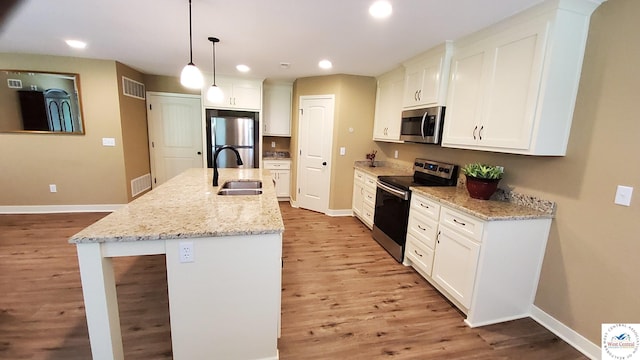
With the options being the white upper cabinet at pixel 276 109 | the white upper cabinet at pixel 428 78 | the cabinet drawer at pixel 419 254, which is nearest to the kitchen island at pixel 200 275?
the cabinet drawer at pixel 419 254

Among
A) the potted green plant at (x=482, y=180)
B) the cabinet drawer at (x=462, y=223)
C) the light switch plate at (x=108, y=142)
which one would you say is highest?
the light switch plate at (x=108, y=142)

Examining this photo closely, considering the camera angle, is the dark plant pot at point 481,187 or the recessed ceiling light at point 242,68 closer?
the dark plant pot at point 481,187

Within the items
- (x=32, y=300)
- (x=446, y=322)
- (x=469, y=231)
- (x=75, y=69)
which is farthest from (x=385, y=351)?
(x=75, y=69)

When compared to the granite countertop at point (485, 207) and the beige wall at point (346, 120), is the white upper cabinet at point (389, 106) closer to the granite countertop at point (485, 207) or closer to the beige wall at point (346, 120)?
the beige wall at point (346, 120)

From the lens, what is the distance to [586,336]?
1.84m

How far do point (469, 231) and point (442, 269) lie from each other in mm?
505

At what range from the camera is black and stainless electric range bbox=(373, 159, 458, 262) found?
2910 millimetres

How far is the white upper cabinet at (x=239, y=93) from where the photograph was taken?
4.70 meters

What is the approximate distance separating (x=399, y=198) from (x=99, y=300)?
257 centimetres

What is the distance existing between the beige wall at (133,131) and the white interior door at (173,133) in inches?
5.3

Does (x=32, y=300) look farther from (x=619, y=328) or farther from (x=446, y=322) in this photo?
(x=619, y=328)

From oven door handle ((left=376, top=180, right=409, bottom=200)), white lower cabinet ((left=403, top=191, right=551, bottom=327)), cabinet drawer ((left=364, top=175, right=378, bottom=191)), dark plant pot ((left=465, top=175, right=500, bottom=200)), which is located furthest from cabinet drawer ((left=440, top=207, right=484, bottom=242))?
cabinet drawer ((left=364, top=175, right=378, bottom=191))

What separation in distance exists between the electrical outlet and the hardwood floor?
79cm

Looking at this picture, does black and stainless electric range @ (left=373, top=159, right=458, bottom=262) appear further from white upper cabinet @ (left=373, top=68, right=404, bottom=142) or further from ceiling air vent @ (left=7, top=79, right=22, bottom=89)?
ceiling air vent @ (left=7, top=79, right=22, bottom=89)
